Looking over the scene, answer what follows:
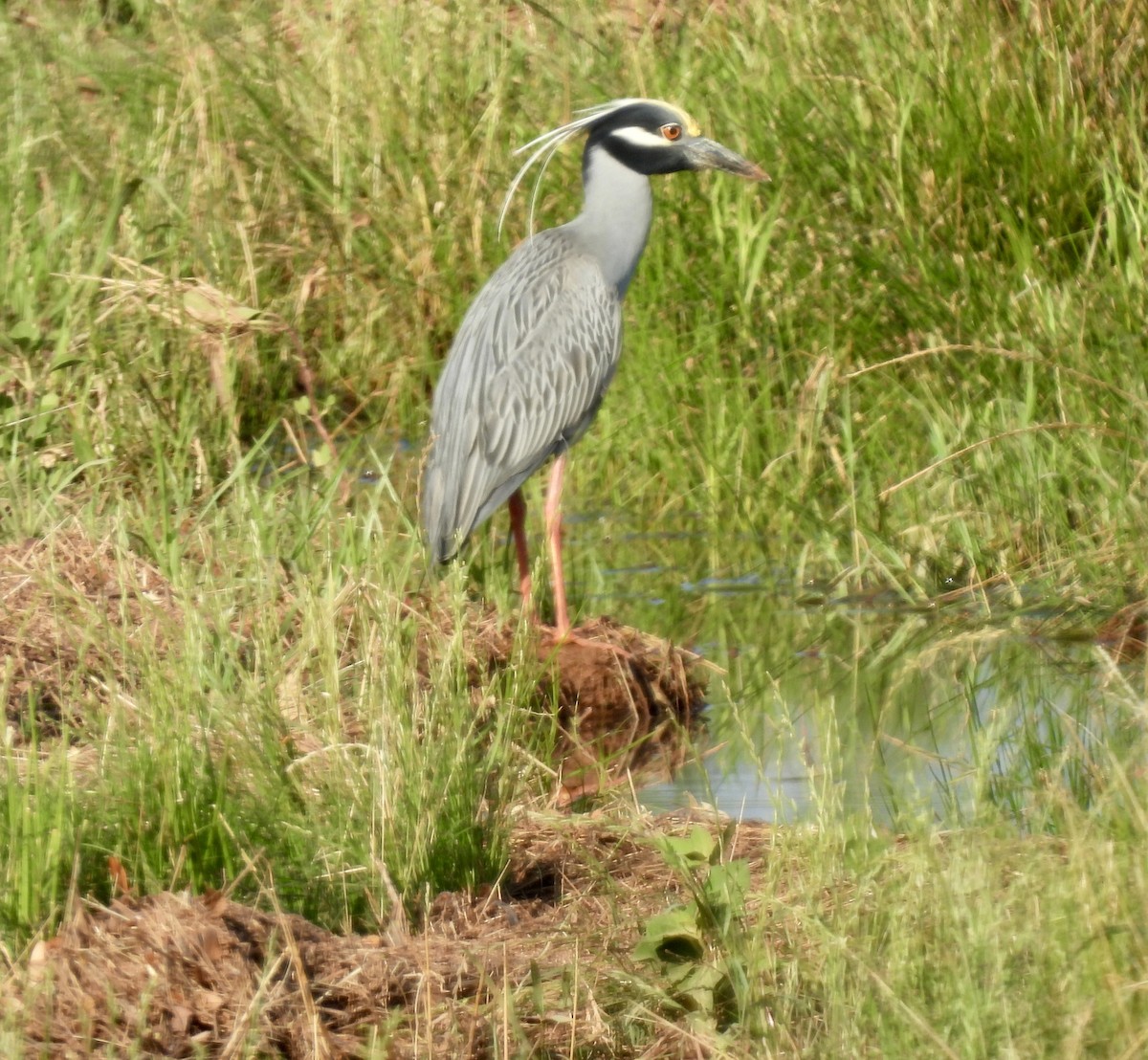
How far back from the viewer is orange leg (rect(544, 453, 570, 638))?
5.47 metres

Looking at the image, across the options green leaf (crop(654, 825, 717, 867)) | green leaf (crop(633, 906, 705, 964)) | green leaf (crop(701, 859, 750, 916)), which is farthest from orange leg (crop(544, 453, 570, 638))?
green leaf (crop(633, 906, 705, 964))

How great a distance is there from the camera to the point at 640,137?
671 cm

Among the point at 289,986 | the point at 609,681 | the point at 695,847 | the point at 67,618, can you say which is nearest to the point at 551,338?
the point at 609,681

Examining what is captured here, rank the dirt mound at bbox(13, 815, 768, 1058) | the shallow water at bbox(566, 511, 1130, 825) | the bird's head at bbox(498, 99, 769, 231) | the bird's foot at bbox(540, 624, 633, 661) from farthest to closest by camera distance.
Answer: the bird's head at bbox(498, 99, 769, 231) → the bird's foot at bbox(540, 624, 633, 661) → the shallow water at bbox(566, 511, 1130, 825) → the dirt mound at bbox(13, 815, 768, 1058)

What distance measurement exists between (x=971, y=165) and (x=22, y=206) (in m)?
3.33

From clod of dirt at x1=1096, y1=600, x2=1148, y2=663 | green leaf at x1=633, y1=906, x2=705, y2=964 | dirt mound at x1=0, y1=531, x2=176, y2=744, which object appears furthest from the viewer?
clod of dirt at x1=1096, y1=600, x2=1148, y2=663

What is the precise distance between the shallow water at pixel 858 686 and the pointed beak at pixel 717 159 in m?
1.15

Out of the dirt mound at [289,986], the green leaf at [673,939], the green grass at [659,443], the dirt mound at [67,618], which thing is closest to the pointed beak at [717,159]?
the green grass at [659,443]

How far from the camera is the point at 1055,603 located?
5129 mm

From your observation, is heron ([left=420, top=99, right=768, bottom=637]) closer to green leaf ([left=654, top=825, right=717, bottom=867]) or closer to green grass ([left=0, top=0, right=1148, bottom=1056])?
green grass ([left=0, top=0, right=1148, bottom=1056])

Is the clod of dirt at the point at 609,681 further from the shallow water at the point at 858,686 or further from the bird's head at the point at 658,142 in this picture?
the bird's head at the point at 658,142

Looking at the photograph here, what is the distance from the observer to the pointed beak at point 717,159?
6.54m

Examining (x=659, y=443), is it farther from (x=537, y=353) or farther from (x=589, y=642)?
(x=589, y=642)

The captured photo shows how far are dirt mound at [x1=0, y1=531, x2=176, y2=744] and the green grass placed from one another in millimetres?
63
